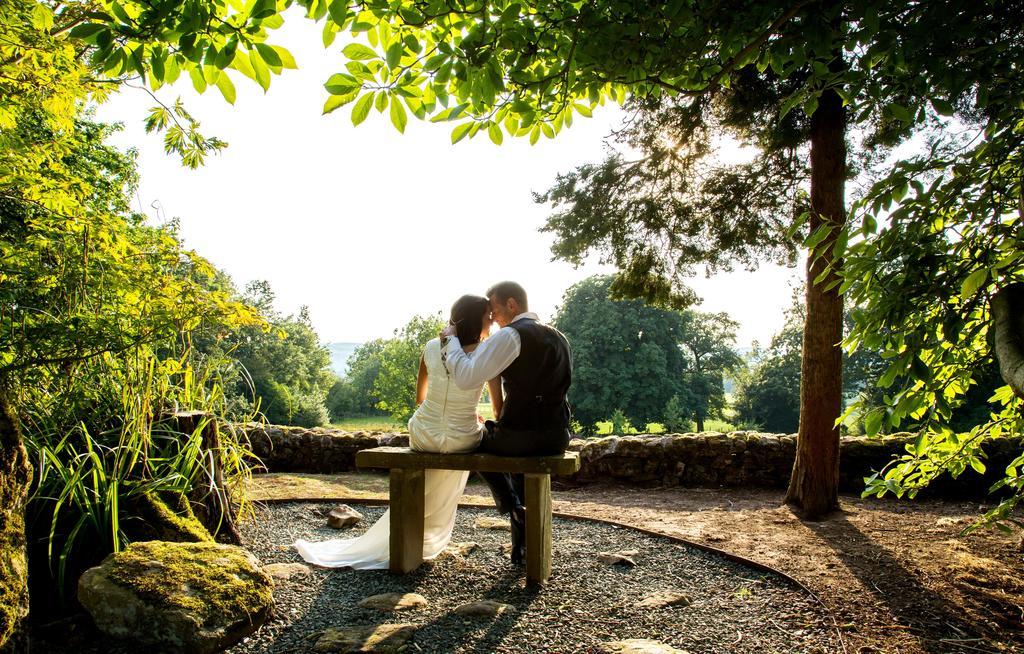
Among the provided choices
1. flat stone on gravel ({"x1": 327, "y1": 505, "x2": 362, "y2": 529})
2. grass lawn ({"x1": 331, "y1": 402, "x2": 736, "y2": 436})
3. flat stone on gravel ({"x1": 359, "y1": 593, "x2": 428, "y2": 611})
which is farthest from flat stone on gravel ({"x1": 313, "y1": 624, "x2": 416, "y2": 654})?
grass lawn ({"x1": 331, "y1": 402, "x2": 736, "y2": 436})

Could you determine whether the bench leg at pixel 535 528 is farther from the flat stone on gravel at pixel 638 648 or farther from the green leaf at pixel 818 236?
the green leaf at pixel 818 236

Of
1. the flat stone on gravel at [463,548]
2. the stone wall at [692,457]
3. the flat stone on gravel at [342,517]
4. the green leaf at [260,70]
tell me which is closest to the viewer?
the green leaf at [260,70]

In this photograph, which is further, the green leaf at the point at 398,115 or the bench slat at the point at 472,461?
the bench slat at the point at 472,461

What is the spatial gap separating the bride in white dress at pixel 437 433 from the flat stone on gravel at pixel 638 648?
1.49m

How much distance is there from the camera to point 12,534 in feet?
8.34

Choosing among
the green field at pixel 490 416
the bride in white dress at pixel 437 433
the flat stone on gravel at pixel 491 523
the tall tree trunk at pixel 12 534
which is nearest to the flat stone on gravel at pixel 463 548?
the bride in white dress at pixel 437 433

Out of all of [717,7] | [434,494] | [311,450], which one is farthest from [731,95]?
[311,450]

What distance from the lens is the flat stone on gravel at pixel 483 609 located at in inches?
124

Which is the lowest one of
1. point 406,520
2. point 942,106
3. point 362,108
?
point 406,520

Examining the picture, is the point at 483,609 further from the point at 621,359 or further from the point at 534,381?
the point at 621,359

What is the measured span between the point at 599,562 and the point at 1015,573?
8.92ft

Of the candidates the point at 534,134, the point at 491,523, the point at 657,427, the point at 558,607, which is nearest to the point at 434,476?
the point at 558,607

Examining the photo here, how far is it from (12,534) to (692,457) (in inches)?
284

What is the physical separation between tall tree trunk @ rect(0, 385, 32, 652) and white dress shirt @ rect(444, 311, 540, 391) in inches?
82.6
